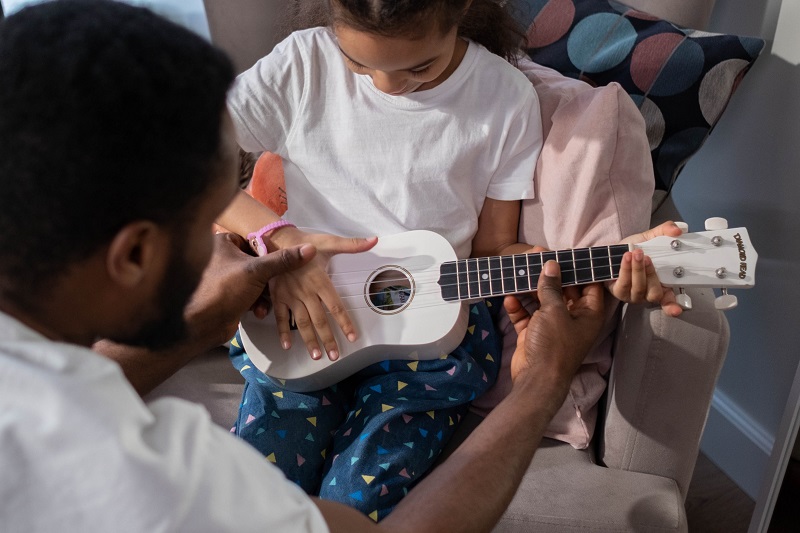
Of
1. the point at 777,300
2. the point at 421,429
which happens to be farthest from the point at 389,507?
the point at 777,300

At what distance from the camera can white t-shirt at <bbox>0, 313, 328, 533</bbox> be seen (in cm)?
53

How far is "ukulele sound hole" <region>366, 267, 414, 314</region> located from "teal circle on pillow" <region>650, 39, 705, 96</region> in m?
0.58

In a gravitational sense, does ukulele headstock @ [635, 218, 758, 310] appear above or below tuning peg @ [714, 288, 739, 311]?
above

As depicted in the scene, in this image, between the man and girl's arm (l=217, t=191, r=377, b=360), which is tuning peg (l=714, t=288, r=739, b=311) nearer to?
girl's arm (l=217, t=191, r=377, b=360)

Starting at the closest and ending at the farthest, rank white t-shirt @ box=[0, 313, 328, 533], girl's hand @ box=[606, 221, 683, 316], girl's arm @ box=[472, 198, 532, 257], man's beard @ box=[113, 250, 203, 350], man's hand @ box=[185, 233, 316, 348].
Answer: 1. white t-shirt @ box=[0, 313, 328, 533]
2. man's beard @ box=[113, 250, 203, 350]
3. girl's hand @ box=[606, 221, 683, 316]
4. man's hand @ box=[185, 233, 316, 348]
5. girl's arm @ box=[472, 198, 532, 257]

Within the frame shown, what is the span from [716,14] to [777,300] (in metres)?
0.61

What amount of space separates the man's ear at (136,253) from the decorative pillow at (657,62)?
3.35 feet

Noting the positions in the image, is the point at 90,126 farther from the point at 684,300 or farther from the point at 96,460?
the point at 684,300

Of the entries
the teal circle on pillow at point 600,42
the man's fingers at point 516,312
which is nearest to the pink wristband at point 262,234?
the man's fingers at point 516,312

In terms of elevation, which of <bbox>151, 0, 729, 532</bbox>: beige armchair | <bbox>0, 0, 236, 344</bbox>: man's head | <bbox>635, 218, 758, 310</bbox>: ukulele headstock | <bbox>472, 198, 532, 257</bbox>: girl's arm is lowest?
<bbox>151, 0, 729, 532</bbox>: beige armchair

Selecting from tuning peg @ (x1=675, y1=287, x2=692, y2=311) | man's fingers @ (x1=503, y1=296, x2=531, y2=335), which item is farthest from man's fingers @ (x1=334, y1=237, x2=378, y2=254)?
tuning peg @ (x1=675, y1=287, x2=692, y2=311)

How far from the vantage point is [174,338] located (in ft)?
2.37

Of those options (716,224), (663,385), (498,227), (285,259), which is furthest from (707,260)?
(285,259)

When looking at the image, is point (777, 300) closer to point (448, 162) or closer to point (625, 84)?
point (625, 84)
